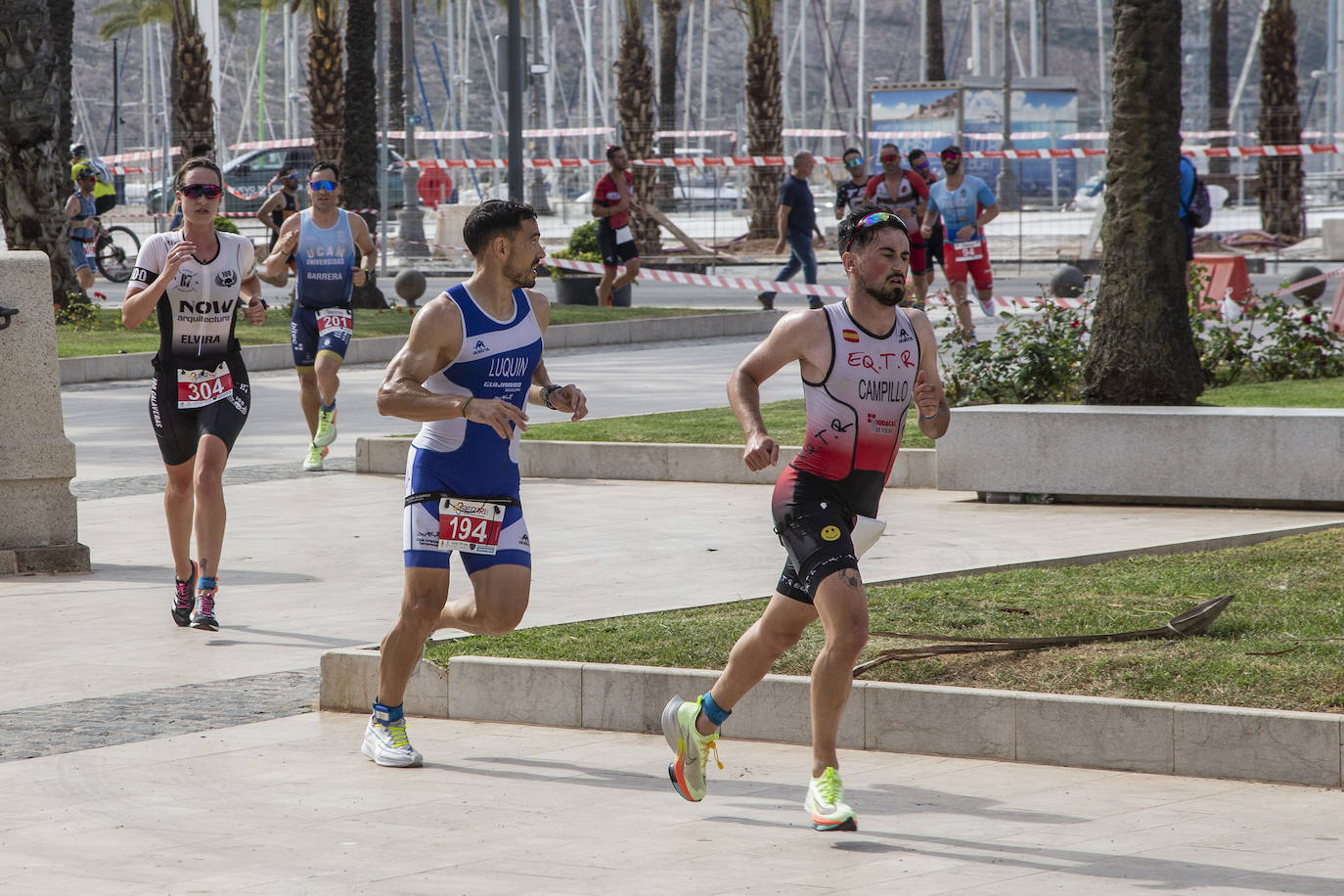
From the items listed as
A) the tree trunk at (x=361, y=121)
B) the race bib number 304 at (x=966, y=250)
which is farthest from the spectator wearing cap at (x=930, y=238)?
the tree trunk at (x=361, y=121)

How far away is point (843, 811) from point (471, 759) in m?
1.54

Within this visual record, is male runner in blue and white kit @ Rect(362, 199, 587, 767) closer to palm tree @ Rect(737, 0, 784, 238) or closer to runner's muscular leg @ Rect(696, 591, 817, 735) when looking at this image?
runner's muscular leg @ Rect(696, 591, 817, 735)

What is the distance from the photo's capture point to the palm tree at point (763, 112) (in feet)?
129

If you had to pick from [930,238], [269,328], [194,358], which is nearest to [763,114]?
[269,328]

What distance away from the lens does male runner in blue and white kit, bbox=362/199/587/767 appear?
6270 millimetres

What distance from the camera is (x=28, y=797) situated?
235 inches

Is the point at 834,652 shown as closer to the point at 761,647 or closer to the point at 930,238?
the point at 761,647

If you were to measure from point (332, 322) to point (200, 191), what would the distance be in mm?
4326

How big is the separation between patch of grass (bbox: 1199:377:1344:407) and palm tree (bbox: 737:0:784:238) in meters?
24.8

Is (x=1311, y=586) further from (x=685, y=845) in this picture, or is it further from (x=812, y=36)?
(x=812, y=36)

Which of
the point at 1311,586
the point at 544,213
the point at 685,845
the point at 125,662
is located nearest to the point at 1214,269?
the point at 1311,586

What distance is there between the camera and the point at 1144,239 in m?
12.1

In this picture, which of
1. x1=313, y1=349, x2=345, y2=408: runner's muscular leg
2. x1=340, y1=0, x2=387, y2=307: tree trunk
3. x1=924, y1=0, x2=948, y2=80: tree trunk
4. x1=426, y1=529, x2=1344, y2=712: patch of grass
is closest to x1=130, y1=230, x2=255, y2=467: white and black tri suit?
x1=426, y1=529, x2=1344, y2=712: patch of grass

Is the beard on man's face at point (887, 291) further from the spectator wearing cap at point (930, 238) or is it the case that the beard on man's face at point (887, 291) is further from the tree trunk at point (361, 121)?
the tree trunk at point (361, 121)
